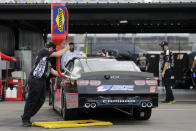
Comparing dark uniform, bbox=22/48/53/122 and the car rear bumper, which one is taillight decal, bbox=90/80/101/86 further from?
dark uniform, bbox=22/48/53/122

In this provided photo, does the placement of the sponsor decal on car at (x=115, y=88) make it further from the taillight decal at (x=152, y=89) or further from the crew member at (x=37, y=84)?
the crew member at (x=37, y=84)

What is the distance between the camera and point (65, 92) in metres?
9.20

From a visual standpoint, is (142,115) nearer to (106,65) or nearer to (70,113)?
(106,65)

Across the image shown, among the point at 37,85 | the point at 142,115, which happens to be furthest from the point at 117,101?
the point at 142,115

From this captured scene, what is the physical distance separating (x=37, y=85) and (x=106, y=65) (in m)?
1.65

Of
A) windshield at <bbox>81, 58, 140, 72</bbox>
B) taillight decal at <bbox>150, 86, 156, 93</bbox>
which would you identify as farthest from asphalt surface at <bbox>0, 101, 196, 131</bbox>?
windshield at <bbox>81, 58, 140, 72</bbox>

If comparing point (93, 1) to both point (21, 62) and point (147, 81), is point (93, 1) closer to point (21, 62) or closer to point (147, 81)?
point (21, 62)

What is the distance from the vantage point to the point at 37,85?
868 centimetres

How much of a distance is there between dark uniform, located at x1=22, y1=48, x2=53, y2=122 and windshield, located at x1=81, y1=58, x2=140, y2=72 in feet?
2.92

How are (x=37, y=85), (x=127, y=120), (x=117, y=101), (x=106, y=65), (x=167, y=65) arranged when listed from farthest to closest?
(x=167, y=65), (x=127, y=120), (x=106, y=65), (x=37, y=85), (x=117, y=101)

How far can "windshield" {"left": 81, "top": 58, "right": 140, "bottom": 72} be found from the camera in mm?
9273

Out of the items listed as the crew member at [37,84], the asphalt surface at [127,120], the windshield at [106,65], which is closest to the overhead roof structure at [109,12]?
the asphalt surface at [127,120]

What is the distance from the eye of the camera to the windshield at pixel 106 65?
9.27 metres

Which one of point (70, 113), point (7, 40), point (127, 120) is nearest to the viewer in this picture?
point (70, 113)
